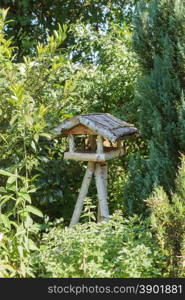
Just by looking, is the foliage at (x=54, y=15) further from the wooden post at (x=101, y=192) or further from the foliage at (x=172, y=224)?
the foliage at (x=172, y=224)

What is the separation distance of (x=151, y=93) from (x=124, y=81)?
1.19 metres

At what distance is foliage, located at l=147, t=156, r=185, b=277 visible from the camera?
312 cm

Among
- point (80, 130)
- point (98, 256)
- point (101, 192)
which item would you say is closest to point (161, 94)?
point (80, 130)

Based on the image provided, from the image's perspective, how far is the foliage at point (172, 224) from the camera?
3.12m

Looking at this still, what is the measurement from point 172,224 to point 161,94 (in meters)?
1.28

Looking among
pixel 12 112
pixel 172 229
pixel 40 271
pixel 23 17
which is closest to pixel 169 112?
pixel 172 229

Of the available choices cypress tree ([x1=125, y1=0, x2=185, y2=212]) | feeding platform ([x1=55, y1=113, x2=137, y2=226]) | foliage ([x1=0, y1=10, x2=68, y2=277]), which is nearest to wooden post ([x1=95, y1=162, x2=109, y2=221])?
feeding platform ([x1=55, y1=113, x2=137, y2=226])

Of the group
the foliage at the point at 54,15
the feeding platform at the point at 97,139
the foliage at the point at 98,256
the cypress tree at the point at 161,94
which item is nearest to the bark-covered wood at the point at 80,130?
the feeding platform at the point at 97,139

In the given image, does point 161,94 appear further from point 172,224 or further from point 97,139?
point 172,224

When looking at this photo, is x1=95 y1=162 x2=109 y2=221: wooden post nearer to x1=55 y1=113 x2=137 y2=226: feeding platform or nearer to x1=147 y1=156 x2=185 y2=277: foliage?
x1=55 y1=113 x2=137 y2=226: feeding platform

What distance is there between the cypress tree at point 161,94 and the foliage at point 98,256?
0.67 metres

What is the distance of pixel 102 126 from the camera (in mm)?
3854

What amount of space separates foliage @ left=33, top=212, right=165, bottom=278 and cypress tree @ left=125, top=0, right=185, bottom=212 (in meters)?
0.67

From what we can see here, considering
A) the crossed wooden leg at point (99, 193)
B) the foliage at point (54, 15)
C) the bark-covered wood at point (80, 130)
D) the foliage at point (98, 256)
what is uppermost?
the foliage at point (54, 15)
